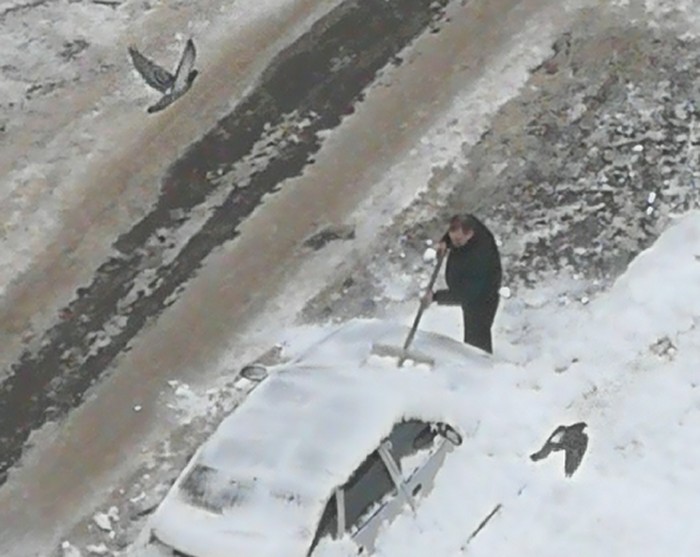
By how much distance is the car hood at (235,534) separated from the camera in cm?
829

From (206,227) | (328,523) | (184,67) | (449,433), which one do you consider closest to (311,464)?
(328,523)

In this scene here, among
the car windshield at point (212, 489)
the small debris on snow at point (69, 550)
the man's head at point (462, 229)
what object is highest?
the car windshield at point (212, 489)

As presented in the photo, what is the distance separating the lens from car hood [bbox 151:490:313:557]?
8289mm

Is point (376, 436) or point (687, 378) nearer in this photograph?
point (376, 436)

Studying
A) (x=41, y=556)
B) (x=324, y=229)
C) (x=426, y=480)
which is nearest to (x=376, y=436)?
(x=426, y=480)

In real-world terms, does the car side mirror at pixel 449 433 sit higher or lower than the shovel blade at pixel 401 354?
lower

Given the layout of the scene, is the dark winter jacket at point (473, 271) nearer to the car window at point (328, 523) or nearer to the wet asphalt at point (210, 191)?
the car window at point (328, 523)

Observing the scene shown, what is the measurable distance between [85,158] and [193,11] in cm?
273

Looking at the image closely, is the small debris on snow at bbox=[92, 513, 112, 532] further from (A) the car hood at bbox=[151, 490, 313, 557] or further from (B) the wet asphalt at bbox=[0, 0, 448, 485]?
(A) the car hood at bbox=[151, 490, 313, 557]

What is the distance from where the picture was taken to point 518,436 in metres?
10.3

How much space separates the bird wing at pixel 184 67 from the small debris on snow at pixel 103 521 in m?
5.57

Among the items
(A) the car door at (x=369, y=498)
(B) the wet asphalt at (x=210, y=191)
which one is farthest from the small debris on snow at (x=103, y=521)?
(A) the car door at (x=369, y=498)

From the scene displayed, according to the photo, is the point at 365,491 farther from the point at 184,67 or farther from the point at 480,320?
the point at 184,67

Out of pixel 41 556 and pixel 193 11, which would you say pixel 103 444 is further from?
pixel 193 11
